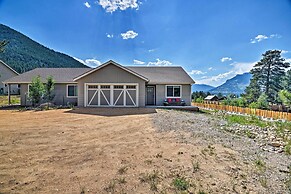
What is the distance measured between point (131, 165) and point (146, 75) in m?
16.8

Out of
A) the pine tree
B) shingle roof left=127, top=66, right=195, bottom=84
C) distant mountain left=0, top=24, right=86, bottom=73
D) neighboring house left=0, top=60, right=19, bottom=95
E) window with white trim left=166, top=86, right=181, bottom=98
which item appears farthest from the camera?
distant mountain left=0, top=24, right=86, bottom=73

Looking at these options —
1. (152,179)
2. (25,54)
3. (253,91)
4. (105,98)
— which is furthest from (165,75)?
(25,54)

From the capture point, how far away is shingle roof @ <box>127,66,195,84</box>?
19.3m

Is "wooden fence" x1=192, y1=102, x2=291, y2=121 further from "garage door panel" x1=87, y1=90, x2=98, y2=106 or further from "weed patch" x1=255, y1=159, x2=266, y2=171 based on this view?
"garage door panel" x1=87, y1=90, x2=98, y2=106

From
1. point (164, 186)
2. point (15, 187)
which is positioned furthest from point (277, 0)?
point (15, 187)

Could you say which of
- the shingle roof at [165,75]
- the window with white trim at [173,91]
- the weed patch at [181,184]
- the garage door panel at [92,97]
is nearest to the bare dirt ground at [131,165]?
the weed patch at [181,184]

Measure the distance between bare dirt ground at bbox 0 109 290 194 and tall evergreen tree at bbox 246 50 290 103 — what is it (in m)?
35.5

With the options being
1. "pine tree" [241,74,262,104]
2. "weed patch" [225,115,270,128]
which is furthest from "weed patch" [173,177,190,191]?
"pine tree" [241,74,262,104]

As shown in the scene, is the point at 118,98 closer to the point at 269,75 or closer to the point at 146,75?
the point at 146,75

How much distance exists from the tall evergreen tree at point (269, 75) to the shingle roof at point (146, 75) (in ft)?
71.7

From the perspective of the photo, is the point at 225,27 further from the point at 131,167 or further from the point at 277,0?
the point at 131,167

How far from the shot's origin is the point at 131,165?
4836 mm

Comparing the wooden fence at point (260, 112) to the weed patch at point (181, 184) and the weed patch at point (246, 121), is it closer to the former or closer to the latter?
the weed patch at point (246, 121)

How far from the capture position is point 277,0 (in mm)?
7145
